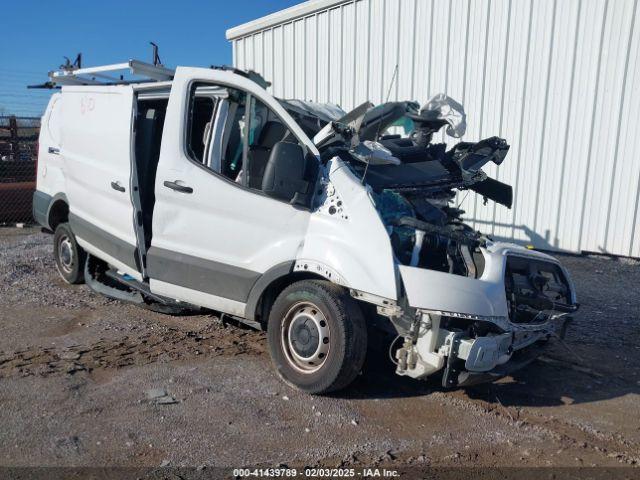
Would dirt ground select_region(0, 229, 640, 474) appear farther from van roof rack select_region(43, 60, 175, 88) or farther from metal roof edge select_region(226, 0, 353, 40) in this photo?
metal roof edge select_region(226, 0, 353, 40)

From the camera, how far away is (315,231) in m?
4.09

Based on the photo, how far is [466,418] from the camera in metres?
3.94

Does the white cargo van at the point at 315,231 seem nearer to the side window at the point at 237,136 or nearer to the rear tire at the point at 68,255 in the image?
the side window at the point at 237,136

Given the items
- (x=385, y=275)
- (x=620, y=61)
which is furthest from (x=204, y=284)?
(x=620, y=61)

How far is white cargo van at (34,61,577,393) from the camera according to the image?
3.81 meters

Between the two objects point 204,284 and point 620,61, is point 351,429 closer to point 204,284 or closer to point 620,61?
point 204,284

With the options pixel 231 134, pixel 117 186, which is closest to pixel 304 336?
pixel 231 134

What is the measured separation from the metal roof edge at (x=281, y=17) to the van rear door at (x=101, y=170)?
6520 mm

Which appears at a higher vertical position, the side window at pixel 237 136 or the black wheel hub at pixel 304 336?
the side window at pixel 237 136

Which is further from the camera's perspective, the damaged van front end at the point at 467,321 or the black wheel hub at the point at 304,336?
the black wheel hub at the point at 304,336

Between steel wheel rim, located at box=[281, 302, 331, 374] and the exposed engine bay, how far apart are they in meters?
0.47

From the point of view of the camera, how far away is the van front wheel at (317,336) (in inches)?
154

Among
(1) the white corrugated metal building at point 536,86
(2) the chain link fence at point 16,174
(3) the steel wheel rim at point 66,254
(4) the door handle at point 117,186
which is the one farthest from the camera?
(2) the chain link fence at point 16,174

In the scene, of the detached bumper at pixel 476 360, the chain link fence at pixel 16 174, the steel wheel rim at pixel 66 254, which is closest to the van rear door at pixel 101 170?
the steel wheel rim at pixel 66 254
